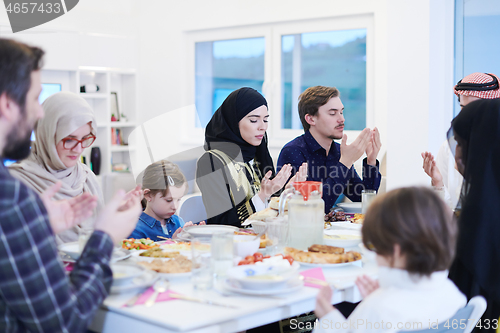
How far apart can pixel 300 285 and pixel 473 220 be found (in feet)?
2.01

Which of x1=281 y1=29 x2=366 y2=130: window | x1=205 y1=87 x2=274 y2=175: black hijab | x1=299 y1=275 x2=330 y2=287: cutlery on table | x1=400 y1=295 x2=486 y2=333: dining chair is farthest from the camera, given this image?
x1=281 y1=29 x2=366 y2=130: window

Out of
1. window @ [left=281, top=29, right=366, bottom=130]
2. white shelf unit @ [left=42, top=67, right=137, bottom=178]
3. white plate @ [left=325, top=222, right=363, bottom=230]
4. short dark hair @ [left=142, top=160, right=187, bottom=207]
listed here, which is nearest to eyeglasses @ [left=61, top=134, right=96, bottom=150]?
short dark hair @ [left=142, top=160, right=187, bottom=207]

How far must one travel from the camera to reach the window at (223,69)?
5691 millimetres

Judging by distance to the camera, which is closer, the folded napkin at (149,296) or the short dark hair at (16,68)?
the short dark hair at (16,68)

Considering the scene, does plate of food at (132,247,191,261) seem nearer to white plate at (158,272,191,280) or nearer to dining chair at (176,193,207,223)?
white plate at (158,272,191,280)

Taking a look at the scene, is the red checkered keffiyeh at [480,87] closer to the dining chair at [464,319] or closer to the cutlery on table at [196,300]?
the dining chair at [464,319]

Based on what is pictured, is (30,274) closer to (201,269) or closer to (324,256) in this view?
(201,269)

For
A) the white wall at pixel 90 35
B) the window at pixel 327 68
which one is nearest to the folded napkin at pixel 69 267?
the window at pixel 327 68

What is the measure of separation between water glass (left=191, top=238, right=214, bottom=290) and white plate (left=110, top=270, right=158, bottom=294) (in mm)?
108

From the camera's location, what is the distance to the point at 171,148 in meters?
6.24

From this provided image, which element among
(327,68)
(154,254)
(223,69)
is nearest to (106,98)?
(223,69)

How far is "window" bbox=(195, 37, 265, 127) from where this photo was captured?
5.69m

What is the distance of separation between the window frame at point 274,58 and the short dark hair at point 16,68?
4.07m

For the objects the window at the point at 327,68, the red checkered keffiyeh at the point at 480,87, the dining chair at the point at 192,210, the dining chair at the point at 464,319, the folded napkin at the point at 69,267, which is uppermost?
the window at the point at 327,68
